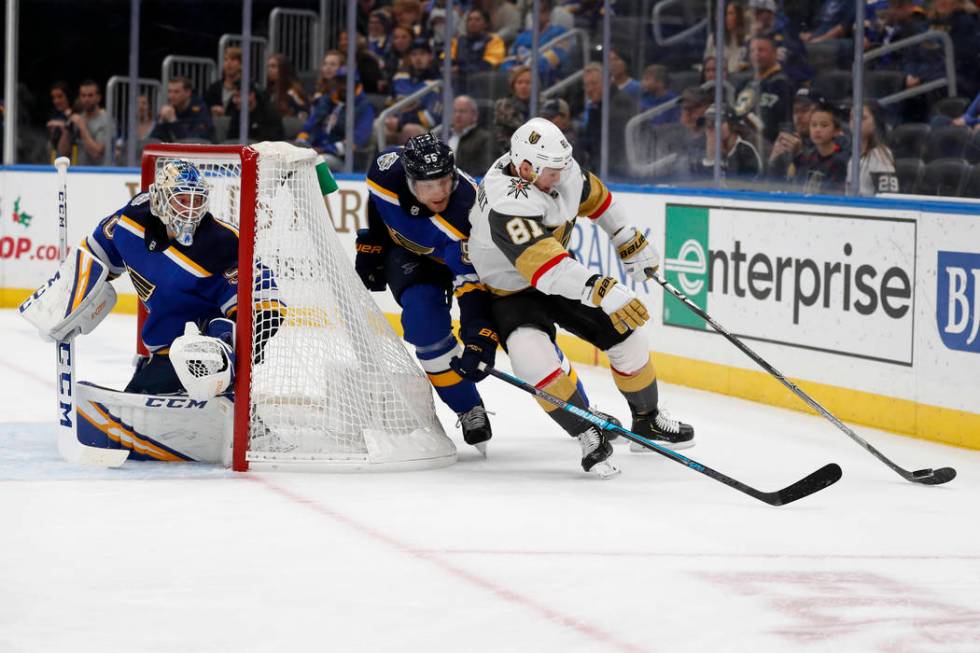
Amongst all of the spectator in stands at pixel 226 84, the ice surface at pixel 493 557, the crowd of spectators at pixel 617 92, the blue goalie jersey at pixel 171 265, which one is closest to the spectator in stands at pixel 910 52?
the crowd of spectators at pixel 617 92

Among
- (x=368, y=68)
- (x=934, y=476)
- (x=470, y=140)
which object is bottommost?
(x=934, y=476)

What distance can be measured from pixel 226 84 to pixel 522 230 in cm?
547

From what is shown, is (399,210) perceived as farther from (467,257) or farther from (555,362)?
(555,362)

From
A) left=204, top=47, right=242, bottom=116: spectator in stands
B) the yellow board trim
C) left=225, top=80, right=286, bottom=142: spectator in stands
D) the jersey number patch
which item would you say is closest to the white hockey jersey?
the jersey number patch

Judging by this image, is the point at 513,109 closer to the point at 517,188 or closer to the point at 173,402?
the point at 517,188

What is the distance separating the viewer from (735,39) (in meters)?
6.99

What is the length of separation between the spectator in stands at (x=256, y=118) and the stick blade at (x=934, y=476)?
18.5ft

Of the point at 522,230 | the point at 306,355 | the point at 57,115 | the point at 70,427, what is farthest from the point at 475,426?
the point at 57,115

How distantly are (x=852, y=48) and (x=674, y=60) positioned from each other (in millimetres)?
1184

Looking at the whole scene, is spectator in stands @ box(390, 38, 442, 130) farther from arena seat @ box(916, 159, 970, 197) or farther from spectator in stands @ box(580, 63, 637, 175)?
arena seat @ box(916, 159, 970, 197)

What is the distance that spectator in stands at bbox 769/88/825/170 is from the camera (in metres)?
6.45

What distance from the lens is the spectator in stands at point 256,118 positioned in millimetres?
9250

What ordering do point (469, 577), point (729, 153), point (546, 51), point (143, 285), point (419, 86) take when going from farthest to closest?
point (419, 86) < point (546, 51) < point (729, 153) < point (143, 285) < point (469, 577)

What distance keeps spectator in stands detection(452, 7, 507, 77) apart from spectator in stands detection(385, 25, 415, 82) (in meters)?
0.47
